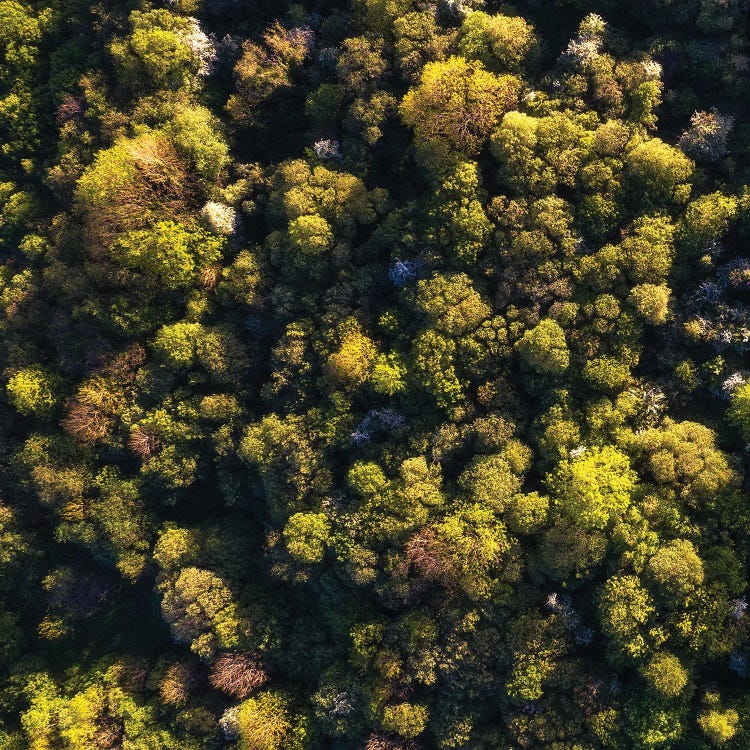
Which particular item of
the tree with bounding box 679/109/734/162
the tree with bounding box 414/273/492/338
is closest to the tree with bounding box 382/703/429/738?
the tree with bounding box 414/273/492/338

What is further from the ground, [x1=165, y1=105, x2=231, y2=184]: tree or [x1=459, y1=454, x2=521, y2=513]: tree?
[x1=165, y1=105, x2=231, y2=184]: tree

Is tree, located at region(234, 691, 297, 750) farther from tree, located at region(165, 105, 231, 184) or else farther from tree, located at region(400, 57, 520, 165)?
tree, located at region(400, 57, 520, 165)

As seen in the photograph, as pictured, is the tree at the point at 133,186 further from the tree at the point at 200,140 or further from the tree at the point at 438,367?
the tree at the point at 438,367

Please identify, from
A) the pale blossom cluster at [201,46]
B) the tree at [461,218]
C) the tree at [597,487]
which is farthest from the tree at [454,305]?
the pale blossom cluster at [201,46]

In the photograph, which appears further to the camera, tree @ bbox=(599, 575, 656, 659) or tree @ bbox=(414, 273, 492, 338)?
tree @ bbox=(414, 273, 492, 338)

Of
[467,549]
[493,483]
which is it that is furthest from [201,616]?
[493,483]

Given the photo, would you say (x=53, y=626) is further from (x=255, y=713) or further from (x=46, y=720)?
(x=255, y=713)

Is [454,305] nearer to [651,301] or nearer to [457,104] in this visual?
[651,301]

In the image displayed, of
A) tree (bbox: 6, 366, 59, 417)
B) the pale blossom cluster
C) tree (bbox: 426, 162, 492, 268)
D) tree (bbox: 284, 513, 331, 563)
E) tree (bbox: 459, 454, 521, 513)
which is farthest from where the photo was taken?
tree (bbox: 6, 366, 59, 417)
